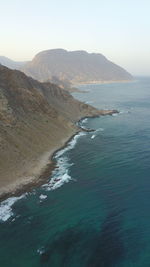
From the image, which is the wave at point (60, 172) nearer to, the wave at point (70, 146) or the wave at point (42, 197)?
the wave at point (70, 146)

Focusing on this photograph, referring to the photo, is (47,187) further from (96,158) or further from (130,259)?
(130,259)

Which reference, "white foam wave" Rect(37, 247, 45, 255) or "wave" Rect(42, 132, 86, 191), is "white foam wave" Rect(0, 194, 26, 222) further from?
"white foam wave" Rect(37, 247, 45, 255)

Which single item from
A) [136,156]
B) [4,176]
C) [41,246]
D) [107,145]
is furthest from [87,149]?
[41,246]

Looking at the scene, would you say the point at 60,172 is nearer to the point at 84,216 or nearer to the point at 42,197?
the point at 42,197

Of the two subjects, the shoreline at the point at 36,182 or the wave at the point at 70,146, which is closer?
the shoreline at the point at 36,182

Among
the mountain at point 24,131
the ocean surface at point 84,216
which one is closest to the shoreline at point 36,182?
the mountain at point 24,131

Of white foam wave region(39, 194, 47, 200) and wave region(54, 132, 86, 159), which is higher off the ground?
wave region(54, 132, 86, 159)

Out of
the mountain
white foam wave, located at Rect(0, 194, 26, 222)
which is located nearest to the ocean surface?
white foam wave, located at Rect(0, 194, 26, 222)

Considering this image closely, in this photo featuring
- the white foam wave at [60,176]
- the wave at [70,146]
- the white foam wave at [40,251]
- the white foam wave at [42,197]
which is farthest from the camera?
the wave at [70,146]
